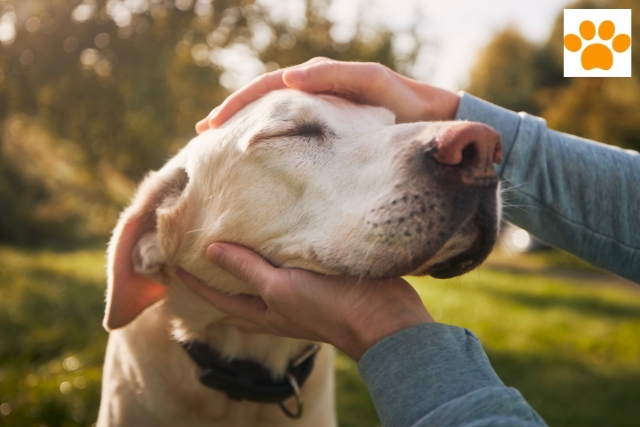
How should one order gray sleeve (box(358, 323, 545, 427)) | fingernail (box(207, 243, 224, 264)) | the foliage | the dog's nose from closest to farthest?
gray sleeve (box(358, 323, 545, 427)) → the dog's nose → fingernail (box(207, 243, 224, 264)) → the foliage

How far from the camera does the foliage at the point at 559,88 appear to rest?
53.3ft

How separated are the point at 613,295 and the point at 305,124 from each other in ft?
34.2

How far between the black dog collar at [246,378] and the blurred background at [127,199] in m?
0.87

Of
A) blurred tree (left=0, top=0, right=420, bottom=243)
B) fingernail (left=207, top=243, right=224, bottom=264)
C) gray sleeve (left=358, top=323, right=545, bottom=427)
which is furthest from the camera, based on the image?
blurred tree (left=0, top=0, right=420, bottom=243)

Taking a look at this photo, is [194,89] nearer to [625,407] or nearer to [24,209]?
[625,407]

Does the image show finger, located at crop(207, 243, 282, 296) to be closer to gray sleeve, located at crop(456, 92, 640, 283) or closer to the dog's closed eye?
the dog's closed eye

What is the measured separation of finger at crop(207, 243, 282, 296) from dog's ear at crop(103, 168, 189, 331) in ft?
1.17

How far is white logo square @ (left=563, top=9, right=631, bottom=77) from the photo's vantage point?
174 inches

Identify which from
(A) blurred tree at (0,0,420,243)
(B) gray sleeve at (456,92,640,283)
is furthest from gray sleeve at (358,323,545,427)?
(A) blurred tree at (0,0,420,243)

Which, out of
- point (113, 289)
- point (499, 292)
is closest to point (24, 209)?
point (499, 292)

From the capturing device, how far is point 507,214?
8.39 feet

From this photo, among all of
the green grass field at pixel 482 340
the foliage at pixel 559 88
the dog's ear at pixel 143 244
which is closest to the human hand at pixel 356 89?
the dog's ear at pixel 143 244

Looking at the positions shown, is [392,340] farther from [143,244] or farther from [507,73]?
[507,73]

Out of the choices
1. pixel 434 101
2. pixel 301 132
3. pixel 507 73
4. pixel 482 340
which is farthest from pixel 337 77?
pixel 507 73
